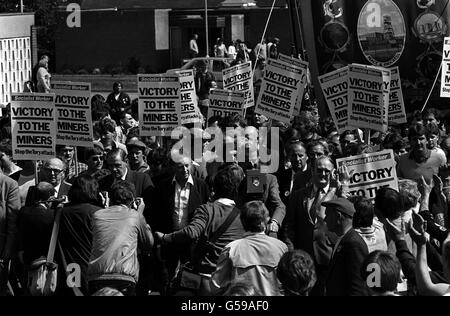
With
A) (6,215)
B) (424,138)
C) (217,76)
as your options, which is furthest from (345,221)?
(217,76)

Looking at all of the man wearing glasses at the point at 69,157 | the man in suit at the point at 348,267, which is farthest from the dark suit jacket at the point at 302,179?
the man in suit at the point at 348,267

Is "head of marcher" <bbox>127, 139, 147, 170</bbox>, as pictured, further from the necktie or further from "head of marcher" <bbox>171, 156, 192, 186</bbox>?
the necktie

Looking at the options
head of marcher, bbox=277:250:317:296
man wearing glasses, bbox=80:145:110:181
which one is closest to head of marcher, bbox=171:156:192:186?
man wearing glasses, bbox=80:145:110:181

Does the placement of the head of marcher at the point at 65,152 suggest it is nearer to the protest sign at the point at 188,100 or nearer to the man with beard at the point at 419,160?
the protest sign at the point at 188,100

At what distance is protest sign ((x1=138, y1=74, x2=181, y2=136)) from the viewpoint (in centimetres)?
1520

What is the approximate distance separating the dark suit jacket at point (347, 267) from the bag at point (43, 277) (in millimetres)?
2272

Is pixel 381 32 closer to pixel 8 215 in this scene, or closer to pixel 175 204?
pixel 175 204

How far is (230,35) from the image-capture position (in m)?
49.5

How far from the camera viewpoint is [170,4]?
2007 inches

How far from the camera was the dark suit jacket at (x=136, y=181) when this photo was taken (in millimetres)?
11922

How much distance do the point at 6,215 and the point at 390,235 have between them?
3578 mm

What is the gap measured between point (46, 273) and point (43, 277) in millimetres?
59

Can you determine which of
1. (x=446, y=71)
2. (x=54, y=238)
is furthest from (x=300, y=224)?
(x=446, y=71)
